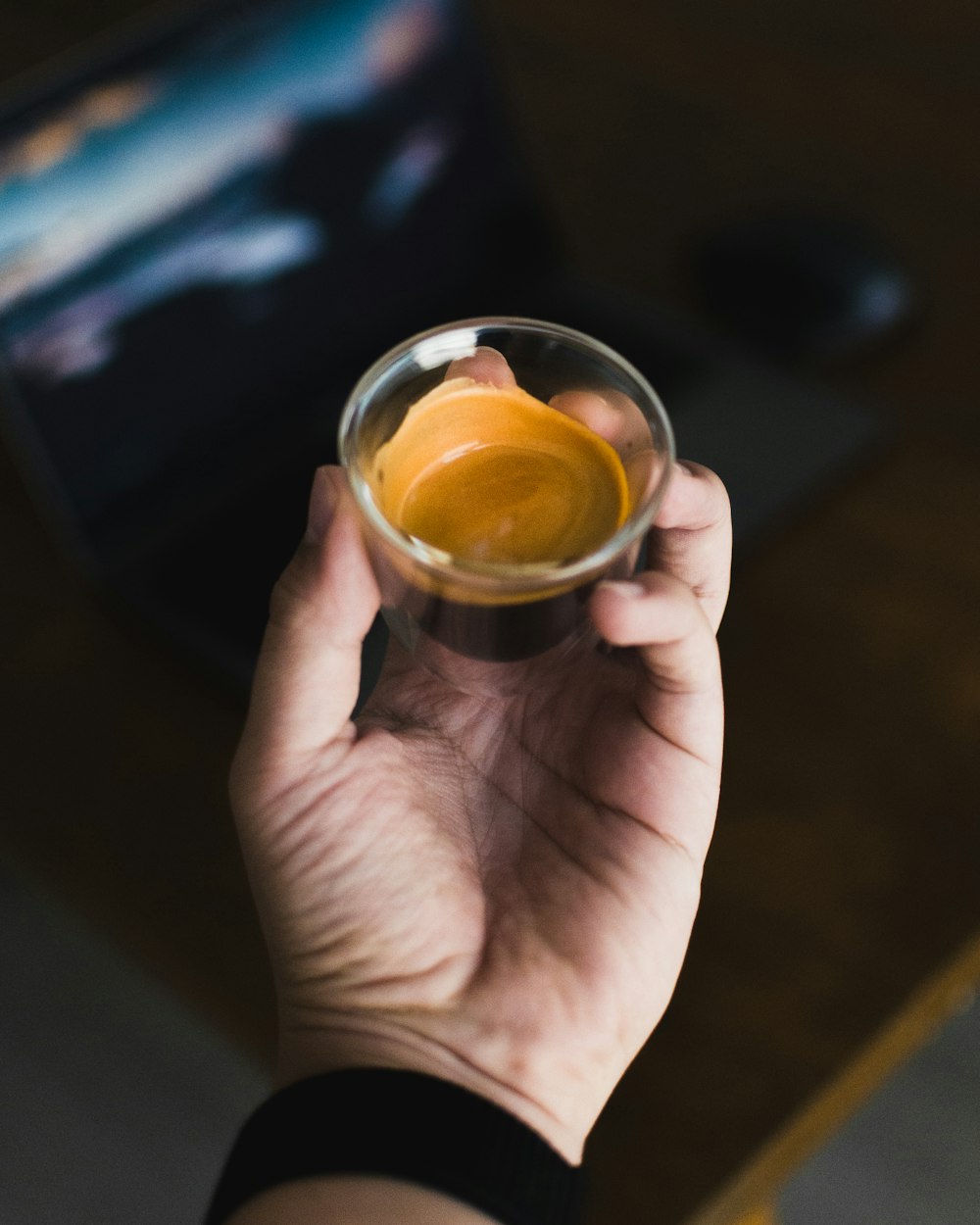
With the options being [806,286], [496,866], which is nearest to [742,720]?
[496,866]

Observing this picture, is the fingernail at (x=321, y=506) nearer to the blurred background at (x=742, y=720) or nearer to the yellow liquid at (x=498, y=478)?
the yellow liquid at (x=498, y=478)

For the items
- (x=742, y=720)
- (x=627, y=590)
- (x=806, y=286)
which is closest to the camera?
(x=627, y=590)

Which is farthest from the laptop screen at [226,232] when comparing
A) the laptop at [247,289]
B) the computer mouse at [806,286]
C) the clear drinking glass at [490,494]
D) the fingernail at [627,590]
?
the fingernail at [627,590]

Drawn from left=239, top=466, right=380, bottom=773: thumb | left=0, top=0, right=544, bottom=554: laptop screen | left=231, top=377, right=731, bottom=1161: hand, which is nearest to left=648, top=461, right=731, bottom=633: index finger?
left=231, top=377, right=731, bottom=1161: hand

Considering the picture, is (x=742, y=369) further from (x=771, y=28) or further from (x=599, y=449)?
(x=771, y=28)

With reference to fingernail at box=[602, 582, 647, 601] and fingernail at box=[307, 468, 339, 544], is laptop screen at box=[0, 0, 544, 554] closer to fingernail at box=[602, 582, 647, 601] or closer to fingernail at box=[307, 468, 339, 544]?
fingernail at box=[307, 468, 339, 544]

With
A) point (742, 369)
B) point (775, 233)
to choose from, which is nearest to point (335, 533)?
point (742, 369)

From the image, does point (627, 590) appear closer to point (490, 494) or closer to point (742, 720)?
point (490, 494)
